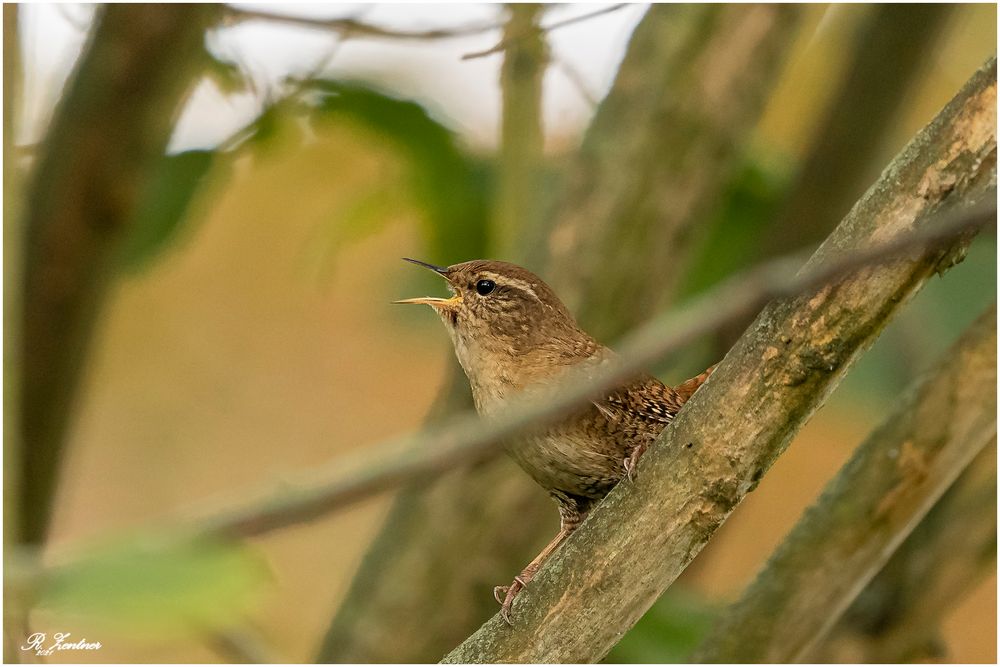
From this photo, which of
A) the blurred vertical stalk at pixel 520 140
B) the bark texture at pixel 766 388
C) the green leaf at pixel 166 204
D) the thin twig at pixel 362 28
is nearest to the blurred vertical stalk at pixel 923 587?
the blurred vertical stalk at pixel 520 140

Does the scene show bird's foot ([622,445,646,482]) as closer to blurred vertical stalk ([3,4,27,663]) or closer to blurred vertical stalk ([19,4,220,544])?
blurred vertical stalk ([3,4,27,663])

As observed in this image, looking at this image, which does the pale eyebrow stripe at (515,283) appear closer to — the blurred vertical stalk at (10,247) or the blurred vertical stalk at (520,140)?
the blurred vertical stalk at (520,140)

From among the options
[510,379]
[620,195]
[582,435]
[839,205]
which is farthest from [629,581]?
[839,205]

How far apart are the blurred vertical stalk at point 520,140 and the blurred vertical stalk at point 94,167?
2.27ft

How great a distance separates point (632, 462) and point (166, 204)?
1.53 m

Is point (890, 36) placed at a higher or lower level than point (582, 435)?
higher

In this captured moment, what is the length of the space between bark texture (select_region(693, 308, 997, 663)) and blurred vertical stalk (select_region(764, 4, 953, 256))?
1025 millimetres

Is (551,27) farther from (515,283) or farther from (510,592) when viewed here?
(510,592)

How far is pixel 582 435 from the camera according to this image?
6.45 feet

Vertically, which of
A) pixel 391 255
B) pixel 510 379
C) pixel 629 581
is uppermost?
pixel 391 255

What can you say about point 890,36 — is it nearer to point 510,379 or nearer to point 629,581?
point 510,379

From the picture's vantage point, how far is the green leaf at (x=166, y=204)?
2588 mm

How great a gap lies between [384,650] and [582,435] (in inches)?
38.5

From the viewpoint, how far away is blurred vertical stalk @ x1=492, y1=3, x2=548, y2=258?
2.59 metres
